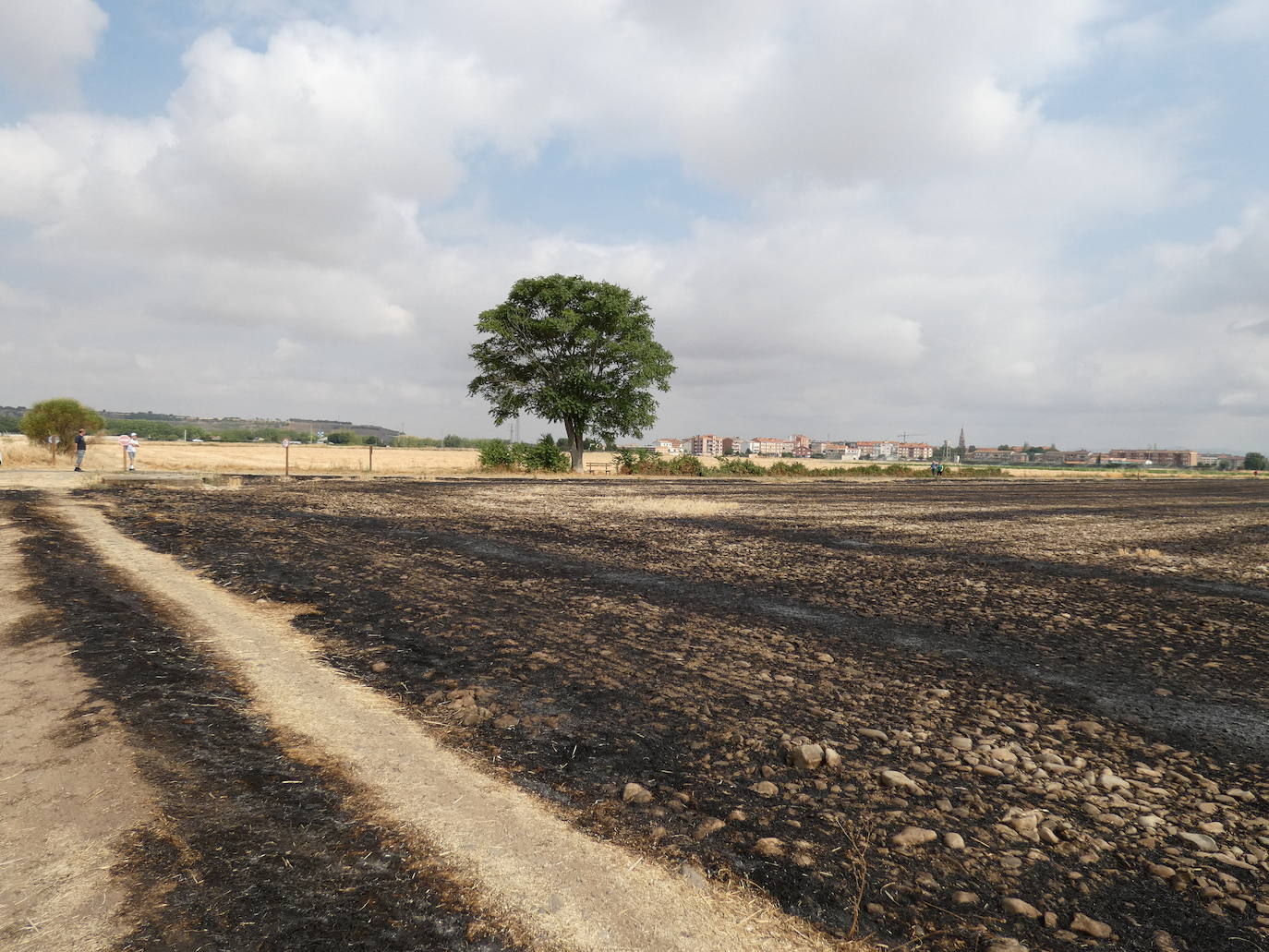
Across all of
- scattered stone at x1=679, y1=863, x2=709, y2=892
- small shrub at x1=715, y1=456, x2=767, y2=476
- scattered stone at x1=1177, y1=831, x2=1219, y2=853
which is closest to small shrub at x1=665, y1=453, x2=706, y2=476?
small shrub at x1=715, y1=456, x2=767, y2=476

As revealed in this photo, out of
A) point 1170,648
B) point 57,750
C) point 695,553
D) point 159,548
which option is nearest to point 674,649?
point 57,750

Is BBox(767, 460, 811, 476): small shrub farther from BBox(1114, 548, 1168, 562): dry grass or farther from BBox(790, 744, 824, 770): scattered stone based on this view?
BBox(790, 744, 824, 770): scattered stone

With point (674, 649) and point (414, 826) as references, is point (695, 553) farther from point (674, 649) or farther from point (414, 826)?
point (414, 826)

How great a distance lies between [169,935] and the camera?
2115 millimetres

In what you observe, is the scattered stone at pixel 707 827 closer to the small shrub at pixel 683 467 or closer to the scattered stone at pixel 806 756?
the scattered stone at pixel 806 756

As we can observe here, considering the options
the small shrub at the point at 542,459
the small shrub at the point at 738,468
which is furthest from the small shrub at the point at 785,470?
the small shrub at the point at 542,459

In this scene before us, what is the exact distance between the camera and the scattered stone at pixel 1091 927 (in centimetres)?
225

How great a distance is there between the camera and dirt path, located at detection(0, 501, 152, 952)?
218cm

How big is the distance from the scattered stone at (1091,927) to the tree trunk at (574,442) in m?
42.3

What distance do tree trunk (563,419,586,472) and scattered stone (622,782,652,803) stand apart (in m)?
41.3

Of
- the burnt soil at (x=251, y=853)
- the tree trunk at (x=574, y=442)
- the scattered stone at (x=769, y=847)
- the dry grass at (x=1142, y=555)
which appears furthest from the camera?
the tree trunk at (x=574, y=442)

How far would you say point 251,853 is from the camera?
255 centimetres

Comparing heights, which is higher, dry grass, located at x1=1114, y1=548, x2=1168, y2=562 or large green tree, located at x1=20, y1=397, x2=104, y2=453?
large green tree, located at x1=20, y1=397, x2=104, y2=453

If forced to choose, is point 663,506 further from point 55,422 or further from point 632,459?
point 55,422
